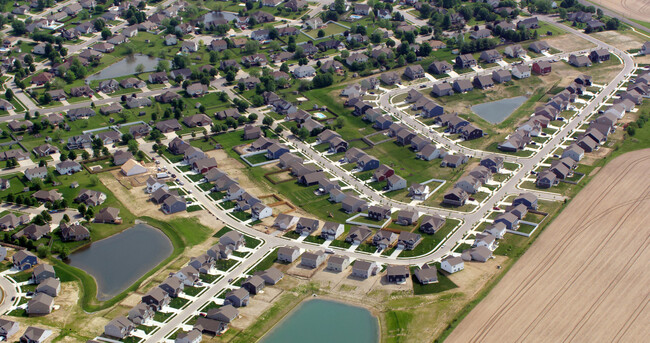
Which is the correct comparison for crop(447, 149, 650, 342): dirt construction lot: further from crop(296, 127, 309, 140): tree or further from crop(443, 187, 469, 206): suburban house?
crop(296, 127, 309, 140): tree

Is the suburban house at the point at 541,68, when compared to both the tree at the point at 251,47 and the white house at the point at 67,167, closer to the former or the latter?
the tree at the point at 251,47

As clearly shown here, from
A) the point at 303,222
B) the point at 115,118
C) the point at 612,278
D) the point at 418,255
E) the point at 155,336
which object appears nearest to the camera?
the point at 155,336

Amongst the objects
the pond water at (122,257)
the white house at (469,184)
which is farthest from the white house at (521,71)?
the pond water at (122,257)

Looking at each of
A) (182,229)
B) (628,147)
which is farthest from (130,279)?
(628,147)

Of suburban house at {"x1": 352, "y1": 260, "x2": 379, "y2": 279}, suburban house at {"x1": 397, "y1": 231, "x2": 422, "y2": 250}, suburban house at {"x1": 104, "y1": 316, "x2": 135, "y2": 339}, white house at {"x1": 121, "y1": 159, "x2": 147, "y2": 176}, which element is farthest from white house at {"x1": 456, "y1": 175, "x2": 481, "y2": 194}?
suburban house at {"x1": 104, "y1": 316, "x2": 135, "y2": 339}

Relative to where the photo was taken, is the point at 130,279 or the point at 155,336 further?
the point at 130,279

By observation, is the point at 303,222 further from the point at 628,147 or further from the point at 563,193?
the point at 628,147

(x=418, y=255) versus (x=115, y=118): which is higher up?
(x=418, y=255)
